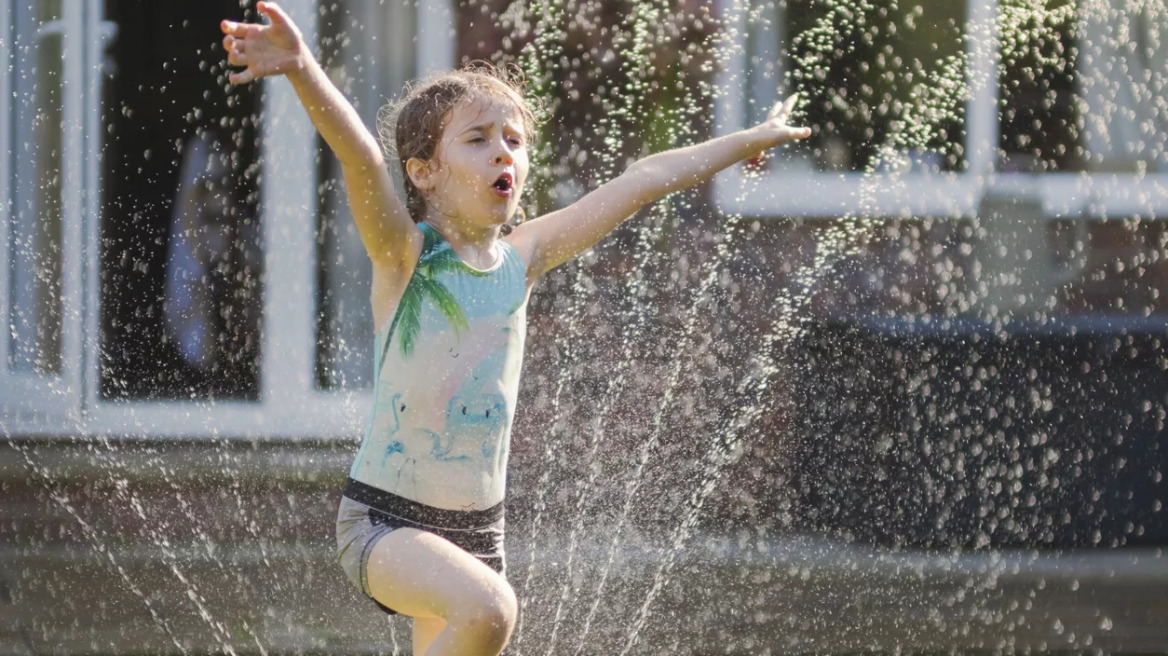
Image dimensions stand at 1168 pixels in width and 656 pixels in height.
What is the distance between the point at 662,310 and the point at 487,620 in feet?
10.1

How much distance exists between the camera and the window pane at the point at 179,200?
16.9 feet

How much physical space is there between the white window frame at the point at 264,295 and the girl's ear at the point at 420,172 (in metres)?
2.70

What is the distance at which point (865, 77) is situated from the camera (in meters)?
5.40

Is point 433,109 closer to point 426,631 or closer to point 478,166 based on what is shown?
point 478,166

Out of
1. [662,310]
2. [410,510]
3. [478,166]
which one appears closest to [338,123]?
[478,166]

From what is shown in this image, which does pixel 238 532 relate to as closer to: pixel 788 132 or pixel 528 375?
pixel 528 375

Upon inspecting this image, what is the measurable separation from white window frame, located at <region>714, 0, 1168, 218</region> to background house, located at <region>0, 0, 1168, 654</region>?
1 cm

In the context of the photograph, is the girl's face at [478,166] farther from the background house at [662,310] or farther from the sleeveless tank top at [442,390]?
the background house at [662,310]

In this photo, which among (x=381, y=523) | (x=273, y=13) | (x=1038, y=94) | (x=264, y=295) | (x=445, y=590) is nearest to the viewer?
(x=273, y=13)

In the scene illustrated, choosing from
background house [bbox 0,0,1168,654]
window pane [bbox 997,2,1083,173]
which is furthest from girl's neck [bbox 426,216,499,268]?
window pane [bbox 997,2,1083,173]

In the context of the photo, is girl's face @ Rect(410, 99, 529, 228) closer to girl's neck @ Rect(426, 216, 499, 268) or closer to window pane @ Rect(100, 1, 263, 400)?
girl's neck @ Rect(426, 216, 499, 268)

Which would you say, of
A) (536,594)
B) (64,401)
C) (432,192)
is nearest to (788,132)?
(432,192)

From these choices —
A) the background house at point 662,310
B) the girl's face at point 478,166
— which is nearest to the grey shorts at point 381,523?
the girl's face at point 478,166

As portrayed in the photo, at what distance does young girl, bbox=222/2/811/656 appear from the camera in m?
2.08
